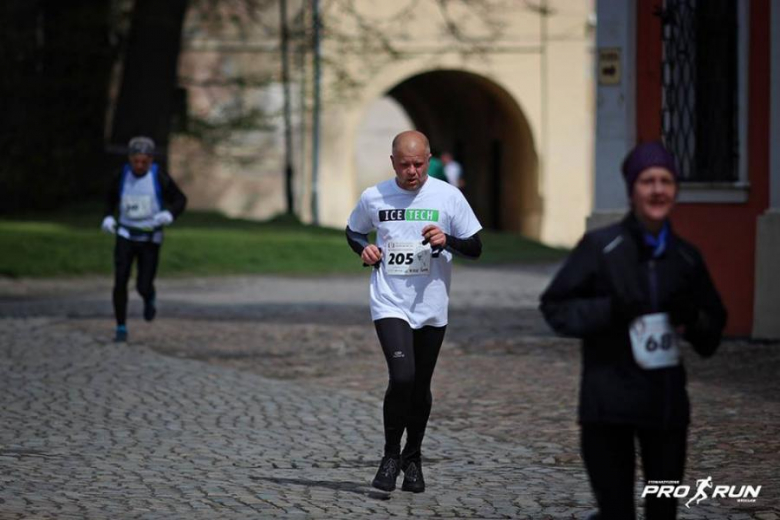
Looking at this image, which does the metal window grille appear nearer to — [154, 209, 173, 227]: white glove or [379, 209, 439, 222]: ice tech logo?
[154, 209, 173, 227]: white glove

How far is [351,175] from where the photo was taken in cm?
4081

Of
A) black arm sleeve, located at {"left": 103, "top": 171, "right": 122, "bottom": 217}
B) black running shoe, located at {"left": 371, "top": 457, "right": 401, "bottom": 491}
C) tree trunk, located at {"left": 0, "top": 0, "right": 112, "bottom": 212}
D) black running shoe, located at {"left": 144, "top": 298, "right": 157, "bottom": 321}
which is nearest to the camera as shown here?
black running shoe, located at {"left": 371, "top": 457, "right": 401, "bottom": 491}

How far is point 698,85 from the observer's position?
52.8ft

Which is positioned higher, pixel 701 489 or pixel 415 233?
pixel 415 233

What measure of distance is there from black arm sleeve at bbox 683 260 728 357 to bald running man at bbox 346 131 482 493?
2.58 metres

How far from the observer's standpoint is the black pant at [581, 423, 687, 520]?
5.37 m

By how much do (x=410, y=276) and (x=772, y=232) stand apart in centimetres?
779

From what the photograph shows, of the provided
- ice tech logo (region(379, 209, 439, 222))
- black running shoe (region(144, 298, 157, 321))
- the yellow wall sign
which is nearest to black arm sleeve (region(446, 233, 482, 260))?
ice tech logo (region(379, 209, 439, 222))

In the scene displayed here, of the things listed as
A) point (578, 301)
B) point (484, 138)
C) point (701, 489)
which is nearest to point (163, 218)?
point (701, 489)

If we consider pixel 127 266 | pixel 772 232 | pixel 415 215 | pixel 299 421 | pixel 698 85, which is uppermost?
pixel 698 85

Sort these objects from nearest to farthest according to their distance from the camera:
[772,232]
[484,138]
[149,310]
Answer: [772,232]
[149,310]
[484,138]

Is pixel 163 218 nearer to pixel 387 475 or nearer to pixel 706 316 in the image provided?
pixel 387 475

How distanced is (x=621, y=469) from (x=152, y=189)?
33.7ft

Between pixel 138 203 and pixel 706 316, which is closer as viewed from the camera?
pixel 706 316
